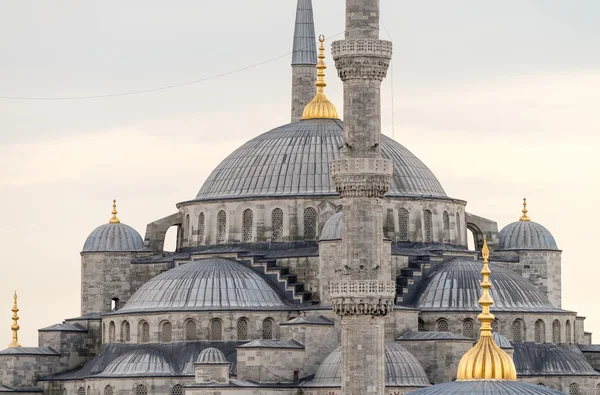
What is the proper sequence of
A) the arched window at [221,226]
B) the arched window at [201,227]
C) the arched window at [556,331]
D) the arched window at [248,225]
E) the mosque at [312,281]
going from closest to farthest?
the mosque at [312,281], the arched window at [556,331], the arched window at [248,225], the arched window at [221,226], the arched window at [201,227]

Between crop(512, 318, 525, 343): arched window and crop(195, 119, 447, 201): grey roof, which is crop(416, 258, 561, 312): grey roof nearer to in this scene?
crop(512, 318, 525, 343): arched window

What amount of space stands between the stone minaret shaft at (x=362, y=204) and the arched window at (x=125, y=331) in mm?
18837

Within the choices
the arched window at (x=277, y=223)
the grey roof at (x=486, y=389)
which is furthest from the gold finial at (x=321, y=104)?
the grey roof at (x=486, y=389)

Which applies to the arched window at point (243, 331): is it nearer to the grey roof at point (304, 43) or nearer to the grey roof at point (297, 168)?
the grey roof at point (297, 168)

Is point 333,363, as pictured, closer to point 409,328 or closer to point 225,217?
point 409,328

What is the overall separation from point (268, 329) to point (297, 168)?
353 inches

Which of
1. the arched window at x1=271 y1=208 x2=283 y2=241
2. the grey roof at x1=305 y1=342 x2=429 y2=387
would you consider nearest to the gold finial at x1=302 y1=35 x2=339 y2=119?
the arched window at x1=271 y1=208 x2=283 y2=241

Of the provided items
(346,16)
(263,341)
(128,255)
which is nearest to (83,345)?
(128,255)

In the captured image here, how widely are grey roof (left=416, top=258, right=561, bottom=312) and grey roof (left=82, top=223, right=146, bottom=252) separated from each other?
1489cm

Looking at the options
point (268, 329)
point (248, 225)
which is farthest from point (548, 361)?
point (248, 225)

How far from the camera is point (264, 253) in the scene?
404ft

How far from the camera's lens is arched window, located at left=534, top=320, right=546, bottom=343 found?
390 feet

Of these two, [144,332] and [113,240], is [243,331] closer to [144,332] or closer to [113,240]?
[144,332]

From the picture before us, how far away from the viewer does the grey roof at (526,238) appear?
421 feet
